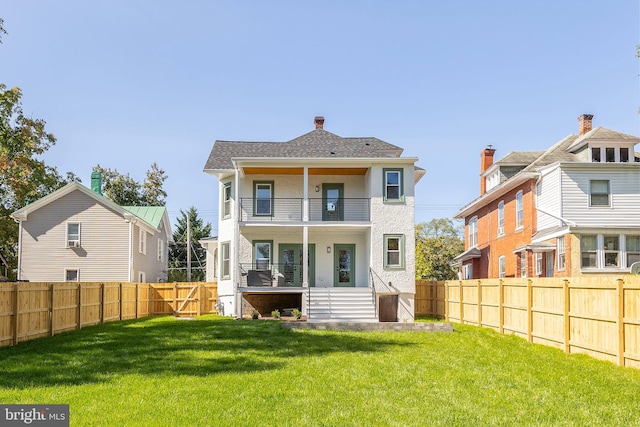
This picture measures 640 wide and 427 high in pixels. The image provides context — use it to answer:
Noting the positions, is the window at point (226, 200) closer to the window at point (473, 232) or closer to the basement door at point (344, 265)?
the basement door at point (344, 265)

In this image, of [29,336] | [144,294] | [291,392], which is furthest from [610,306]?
[144,294]

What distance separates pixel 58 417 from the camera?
25.1 feet

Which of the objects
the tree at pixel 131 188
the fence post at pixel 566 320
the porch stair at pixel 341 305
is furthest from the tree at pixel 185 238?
the fence post at pixel 566 320

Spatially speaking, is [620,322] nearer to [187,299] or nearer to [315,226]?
[315,226]

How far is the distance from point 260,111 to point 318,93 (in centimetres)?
227

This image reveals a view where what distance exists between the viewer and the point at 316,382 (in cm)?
1009

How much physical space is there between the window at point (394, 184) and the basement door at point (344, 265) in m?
2.97

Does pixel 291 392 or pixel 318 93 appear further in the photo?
pixel 318 93

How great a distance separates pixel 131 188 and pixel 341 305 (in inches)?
1282

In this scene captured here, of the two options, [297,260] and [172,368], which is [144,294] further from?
→ [172,368]

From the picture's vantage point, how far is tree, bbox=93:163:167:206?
1994 inches

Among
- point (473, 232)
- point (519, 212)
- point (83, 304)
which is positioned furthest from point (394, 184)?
point (473, 232)

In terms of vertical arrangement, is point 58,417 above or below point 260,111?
below

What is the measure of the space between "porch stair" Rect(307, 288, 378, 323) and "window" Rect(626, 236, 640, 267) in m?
10.2
